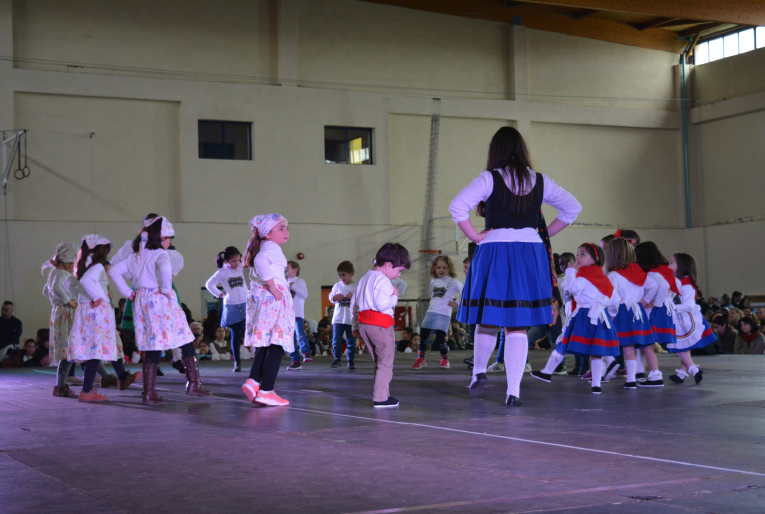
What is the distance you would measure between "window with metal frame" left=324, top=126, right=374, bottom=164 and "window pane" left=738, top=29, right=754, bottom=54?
10.5 meters

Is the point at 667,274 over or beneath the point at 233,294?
over

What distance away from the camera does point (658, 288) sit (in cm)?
749

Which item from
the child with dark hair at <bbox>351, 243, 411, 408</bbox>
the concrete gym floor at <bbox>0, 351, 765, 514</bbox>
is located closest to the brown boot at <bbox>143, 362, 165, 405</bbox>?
Result: the concrete gym floor at <bbox>0, 351, 765, 514</bbox>

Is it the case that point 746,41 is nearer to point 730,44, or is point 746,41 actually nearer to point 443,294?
point 730,44

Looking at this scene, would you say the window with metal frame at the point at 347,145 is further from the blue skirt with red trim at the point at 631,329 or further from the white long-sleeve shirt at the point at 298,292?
the blue skirt with red trim at the point at 631,329

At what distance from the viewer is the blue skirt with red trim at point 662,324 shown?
294 inches

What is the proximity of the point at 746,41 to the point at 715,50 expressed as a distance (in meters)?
1.17

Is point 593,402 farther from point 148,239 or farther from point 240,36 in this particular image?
point 240,36

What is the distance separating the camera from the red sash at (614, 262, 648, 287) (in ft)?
23.7

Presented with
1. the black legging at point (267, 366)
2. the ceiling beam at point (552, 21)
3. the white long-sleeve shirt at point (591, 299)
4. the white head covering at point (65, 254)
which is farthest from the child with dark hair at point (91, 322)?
the ceiling beam at point (552, 21)

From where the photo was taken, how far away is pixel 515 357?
562cm

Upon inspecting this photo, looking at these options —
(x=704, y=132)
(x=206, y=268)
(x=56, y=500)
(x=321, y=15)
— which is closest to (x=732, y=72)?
(x=704, y=132)

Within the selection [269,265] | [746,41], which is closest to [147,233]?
[269,265]

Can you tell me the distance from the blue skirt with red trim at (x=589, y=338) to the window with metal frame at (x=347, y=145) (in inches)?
543
